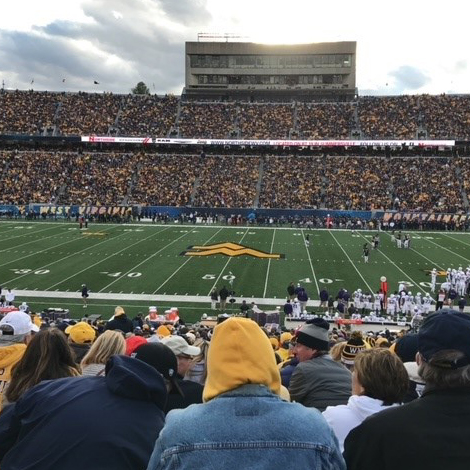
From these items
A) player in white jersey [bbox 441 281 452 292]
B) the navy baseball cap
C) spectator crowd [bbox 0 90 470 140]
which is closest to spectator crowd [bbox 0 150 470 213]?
spectator crowd [bbox 0 90 470 140]

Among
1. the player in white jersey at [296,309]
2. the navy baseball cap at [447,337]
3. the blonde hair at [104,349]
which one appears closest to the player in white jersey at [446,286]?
the player in white jersey at [296,309]

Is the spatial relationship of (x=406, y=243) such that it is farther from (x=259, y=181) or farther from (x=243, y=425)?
(x=243, y=425)

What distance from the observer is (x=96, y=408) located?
238cm

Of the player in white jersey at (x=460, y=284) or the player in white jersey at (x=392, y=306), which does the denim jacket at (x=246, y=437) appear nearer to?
the player in white jersey at (x=392, y=306)

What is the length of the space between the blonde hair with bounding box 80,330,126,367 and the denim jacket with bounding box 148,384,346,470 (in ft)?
6.94

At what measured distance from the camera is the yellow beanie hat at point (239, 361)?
79.6 inches

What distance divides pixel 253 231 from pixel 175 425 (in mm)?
40796

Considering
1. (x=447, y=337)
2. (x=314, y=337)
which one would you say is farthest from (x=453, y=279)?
(x=447, y=337)

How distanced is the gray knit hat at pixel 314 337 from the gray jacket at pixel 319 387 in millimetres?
408

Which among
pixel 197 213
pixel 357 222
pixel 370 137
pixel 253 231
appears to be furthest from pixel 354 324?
pixel 370 137

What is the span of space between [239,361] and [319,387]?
83.5 inches

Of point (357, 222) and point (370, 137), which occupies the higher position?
point (370, 137)

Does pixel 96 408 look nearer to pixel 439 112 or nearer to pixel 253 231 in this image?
pixel 253 231

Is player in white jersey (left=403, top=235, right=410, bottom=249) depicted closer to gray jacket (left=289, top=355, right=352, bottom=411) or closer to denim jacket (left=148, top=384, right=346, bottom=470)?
gray jacket (left=289, top=355, right=352, bottom=411)
